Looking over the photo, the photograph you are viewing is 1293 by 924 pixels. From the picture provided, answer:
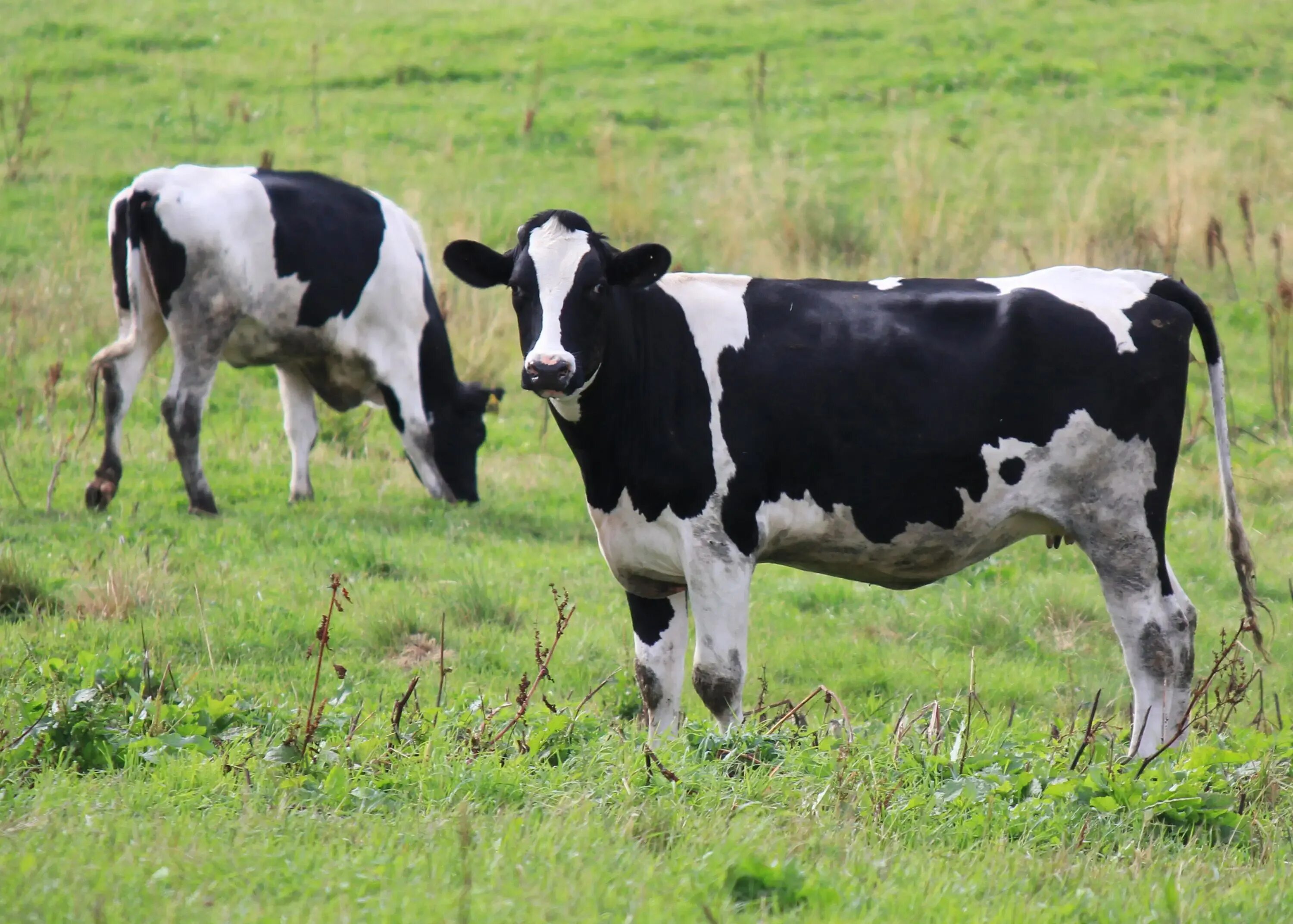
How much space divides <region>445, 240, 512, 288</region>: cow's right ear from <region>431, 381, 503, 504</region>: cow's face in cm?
475

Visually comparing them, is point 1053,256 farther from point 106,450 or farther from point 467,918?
point 467,918

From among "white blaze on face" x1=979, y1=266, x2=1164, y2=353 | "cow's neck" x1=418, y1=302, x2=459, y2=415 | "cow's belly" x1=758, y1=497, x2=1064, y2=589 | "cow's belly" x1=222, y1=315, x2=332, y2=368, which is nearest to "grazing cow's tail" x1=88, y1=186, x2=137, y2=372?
"cow's belly" x1=222, y1=315, x2=332, y2=368

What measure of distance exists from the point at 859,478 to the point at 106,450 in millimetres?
5798

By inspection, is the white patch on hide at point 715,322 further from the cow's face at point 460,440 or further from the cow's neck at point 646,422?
the cow's face at point 460,440

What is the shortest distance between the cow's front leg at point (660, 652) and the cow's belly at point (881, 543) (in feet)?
1.44

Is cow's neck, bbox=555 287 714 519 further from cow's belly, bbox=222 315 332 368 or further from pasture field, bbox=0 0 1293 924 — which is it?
cow's belly, bbox=222 315 332 368

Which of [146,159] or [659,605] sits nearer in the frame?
[659,605]

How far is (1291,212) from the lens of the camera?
1583 cm

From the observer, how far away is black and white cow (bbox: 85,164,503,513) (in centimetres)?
1006

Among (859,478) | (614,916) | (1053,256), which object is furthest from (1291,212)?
(614,916)

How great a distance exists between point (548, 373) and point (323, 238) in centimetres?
565

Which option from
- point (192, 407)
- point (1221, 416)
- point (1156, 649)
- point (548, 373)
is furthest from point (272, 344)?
point (1156, 649)

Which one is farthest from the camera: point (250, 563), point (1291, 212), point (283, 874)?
point (1291, 212)

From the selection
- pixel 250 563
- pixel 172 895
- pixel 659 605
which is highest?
pixel 172 895
